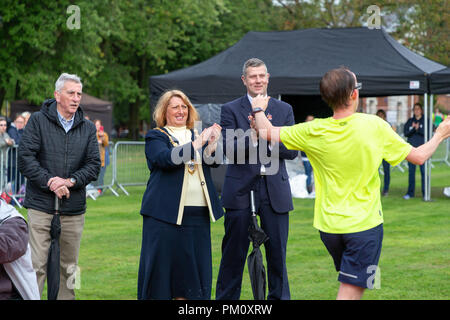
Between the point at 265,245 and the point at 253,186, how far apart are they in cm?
50

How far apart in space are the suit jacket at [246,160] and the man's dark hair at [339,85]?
1.27m

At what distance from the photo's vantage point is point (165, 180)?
17.7ft

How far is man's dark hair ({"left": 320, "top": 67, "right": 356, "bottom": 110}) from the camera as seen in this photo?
4.26m

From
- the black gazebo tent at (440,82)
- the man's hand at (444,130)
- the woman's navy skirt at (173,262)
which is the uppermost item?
the black gazebo tent at (440,82)

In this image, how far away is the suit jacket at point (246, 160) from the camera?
555 cm

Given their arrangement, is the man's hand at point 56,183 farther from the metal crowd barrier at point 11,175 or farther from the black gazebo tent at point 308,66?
the black gazebo tent at point 308,66

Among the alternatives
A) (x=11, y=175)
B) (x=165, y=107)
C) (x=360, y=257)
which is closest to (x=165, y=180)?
(x=165, y=107)

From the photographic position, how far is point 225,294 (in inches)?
227

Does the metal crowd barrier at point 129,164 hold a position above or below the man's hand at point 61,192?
below

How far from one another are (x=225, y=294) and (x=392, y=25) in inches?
1351

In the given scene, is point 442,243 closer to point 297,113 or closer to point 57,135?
point 57,135

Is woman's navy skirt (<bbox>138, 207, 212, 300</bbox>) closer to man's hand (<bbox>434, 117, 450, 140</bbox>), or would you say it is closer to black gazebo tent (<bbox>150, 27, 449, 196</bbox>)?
man's hand (<bbox>434, 117, 450, 140</bbox>)

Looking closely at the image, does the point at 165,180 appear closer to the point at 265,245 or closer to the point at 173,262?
the point at 173,262

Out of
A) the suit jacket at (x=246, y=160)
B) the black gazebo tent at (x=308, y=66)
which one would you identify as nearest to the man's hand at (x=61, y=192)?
the suit jacket at (x=246, y=160)
